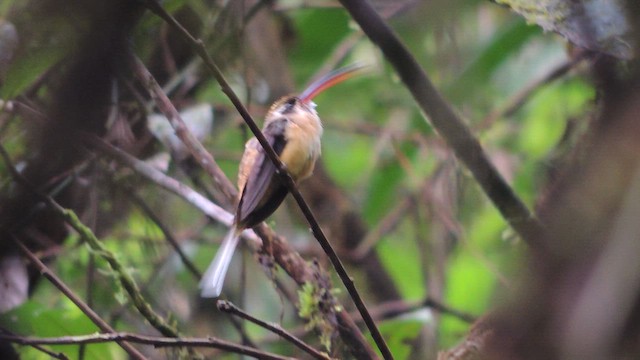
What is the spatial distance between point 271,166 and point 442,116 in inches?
16.9

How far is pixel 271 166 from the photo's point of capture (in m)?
1.99

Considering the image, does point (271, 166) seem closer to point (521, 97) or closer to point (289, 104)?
point (289, 104)

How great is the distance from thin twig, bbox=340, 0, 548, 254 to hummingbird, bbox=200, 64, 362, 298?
0.97 feet

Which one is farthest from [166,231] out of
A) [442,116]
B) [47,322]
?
[442,116]

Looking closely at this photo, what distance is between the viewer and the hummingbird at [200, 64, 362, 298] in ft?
6.48

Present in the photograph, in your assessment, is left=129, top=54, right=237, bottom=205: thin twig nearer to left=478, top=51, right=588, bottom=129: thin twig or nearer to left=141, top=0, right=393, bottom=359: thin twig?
left=141, top=0, right=393, bottom=359: thin twig

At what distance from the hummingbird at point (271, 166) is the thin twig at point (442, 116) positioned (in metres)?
0.30

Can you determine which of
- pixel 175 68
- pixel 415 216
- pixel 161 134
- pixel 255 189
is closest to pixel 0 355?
pixel 255 189

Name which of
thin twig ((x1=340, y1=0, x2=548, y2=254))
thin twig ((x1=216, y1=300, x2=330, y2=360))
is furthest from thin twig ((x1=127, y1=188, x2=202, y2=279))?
thin twig ((x1=216, y1=300, x2=330, y2=360))

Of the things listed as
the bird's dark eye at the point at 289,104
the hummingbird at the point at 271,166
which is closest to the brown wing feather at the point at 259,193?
the hummingbird at the point at 271,166

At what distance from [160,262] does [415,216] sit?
119 centimetres

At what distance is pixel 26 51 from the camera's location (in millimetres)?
1722

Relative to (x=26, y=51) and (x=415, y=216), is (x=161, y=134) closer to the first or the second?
(x=26, y=51)

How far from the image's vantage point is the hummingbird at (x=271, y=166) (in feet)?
6.48
